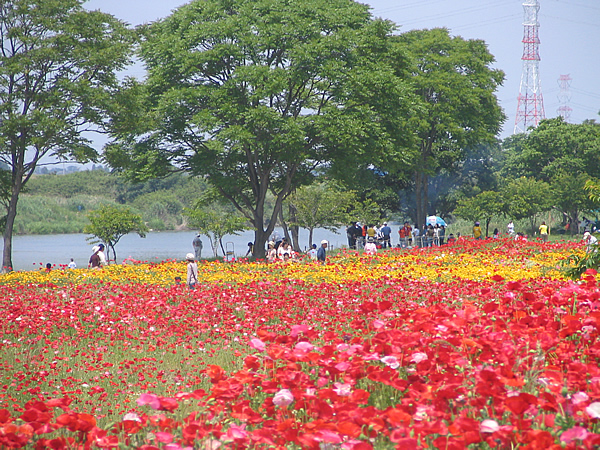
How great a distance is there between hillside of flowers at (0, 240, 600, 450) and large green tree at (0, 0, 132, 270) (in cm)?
1197

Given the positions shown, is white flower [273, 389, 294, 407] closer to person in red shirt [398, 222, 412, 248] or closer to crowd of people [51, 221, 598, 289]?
crowd of people [51, 221, 598, 289]

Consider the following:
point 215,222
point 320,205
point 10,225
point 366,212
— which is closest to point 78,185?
point 320,205

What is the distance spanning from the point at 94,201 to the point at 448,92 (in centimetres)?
7980

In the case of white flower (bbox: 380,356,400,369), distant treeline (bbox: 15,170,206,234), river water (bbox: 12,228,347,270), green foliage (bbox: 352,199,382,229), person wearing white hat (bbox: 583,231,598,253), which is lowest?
river water (bbox: 12,228,347,270)

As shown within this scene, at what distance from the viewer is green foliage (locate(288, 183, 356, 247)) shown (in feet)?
150

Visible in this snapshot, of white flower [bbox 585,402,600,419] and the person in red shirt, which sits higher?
the person in red shirt

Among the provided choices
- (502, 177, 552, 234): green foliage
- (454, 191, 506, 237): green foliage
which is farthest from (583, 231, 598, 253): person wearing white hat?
(454, 191, 506, 237): green foliage

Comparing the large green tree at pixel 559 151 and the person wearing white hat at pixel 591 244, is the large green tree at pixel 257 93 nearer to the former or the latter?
the person wearing white hat at pixel 591 244

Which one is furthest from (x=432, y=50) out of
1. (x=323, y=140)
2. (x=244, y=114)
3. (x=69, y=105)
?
(x=69, y=105)

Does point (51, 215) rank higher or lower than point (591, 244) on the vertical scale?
higher

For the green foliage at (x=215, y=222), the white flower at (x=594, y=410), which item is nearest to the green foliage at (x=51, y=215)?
the green foliage at (x=215, y=222)

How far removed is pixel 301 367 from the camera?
4.74 meters

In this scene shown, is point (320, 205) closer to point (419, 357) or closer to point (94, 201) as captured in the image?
point (419, 357)

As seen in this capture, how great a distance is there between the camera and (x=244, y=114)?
2836 centimetres
